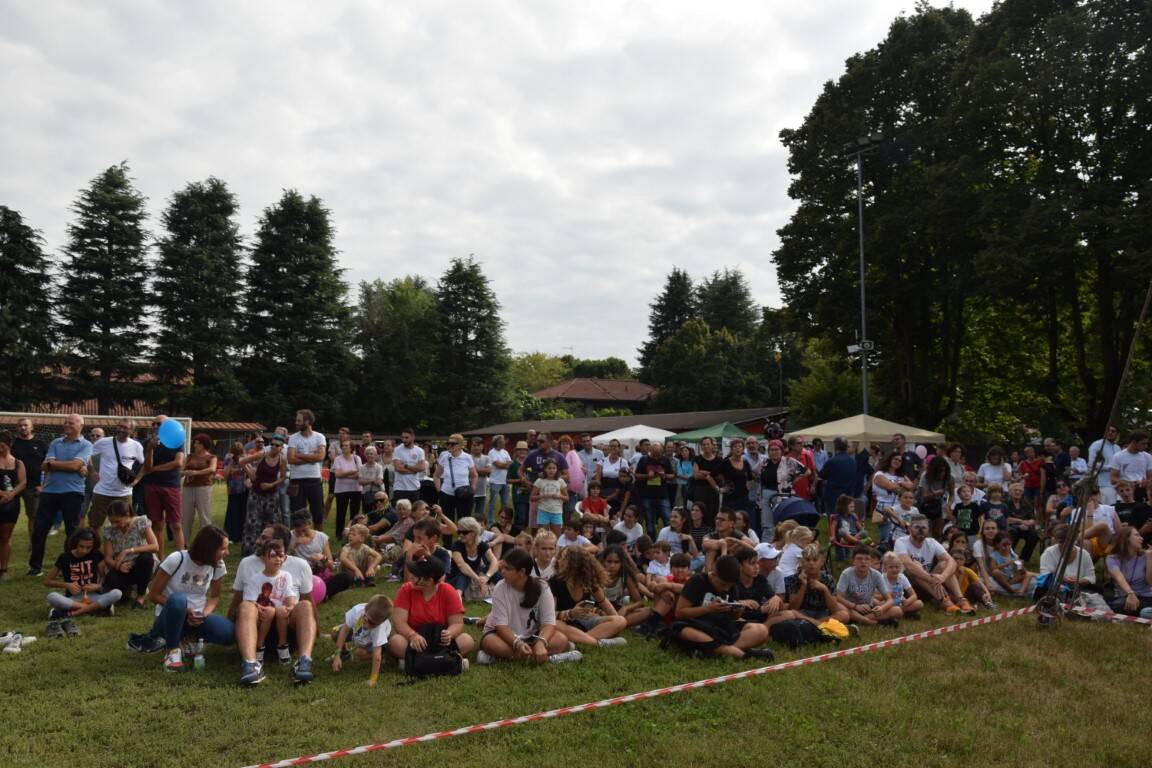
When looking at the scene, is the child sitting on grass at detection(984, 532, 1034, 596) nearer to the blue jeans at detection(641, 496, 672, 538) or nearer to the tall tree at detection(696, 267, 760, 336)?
the blue jeans at detection(641, 496, 672, 538)

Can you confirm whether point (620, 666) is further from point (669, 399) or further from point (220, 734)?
point (669, 399)

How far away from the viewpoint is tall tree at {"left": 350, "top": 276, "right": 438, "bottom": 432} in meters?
49.6

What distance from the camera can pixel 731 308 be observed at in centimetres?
7381

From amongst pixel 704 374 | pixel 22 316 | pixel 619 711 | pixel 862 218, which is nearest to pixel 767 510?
pixel 619 711

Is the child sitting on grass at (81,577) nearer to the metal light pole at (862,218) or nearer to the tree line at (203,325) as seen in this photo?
the metal light pole at (862,218)

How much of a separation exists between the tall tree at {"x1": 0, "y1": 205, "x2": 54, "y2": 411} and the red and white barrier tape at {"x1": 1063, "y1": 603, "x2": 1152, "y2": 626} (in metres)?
37.1

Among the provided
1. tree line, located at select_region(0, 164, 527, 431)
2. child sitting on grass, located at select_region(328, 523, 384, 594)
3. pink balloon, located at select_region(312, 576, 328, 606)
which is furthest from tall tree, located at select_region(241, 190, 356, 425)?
pink balloon, located at select_region(312, 576, 328, 606)

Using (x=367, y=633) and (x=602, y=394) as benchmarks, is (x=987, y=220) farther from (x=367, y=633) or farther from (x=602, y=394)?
(x=602, y=394)

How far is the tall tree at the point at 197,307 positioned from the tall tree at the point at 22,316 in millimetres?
4539

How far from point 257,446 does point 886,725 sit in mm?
10162

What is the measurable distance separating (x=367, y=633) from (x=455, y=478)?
5.72m

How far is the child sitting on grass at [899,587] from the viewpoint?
7.73m

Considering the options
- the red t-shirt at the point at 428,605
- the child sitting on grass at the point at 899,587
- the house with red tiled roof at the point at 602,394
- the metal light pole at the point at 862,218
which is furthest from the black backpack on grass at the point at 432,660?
the house with red tiled roof at the point at 602,394

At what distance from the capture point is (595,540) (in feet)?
36.5
